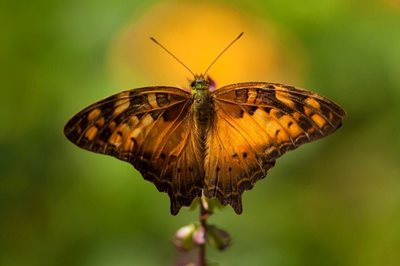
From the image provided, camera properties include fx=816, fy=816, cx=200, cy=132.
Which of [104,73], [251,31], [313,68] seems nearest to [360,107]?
[313,68]

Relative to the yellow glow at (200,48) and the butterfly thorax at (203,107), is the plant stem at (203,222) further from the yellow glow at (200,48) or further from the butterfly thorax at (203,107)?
the yellow glow at (200,48)

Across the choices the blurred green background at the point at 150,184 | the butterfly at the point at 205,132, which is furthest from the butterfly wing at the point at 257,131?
the blurred green background at the point at 150,184

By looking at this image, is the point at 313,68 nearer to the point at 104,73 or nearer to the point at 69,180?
the point at 104,73

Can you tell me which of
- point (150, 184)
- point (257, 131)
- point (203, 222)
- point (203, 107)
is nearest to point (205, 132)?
point (203, 107)

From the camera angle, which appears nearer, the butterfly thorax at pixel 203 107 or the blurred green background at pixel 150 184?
the butterfly thorax at pixel 203 107

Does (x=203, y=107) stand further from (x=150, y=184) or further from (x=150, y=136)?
(x=150, y=184)

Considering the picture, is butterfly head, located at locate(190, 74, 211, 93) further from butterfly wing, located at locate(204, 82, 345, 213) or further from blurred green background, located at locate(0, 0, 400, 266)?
blurred green background, located at locate(0, 0, 400, 266)
